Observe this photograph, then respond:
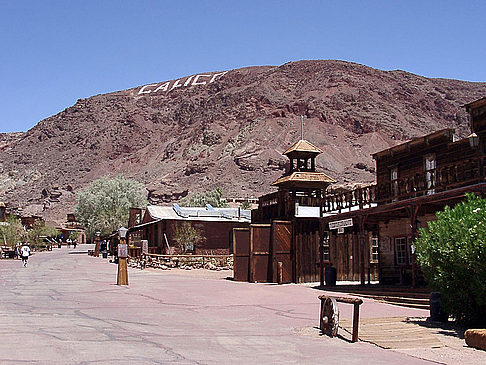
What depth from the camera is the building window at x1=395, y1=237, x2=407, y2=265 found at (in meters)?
22.6

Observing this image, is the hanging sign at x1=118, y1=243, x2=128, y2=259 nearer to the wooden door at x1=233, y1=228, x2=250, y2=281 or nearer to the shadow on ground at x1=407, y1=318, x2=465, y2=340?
the wooden door at x1=233, y1=228, x2=250, y2=281

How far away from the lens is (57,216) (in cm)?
12312

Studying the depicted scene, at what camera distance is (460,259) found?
10.5 meters

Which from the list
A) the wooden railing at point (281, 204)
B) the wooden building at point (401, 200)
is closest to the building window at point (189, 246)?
the wooden railing at point (281, 204)

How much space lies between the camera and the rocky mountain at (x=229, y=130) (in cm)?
10969

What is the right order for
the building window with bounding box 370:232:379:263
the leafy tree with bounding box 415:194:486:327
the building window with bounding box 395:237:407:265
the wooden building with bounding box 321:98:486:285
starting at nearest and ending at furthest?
the leafy tree with bounding box 415:194:486:327, the wooden building with bounding box 321:98:486:285, the building window with bounding box 395:237:407:265, the building window with bounding box 370:232:379:263

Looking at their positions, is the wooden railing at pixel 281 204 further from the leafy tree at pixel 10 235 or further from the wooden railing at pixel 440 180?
the leafy tree at pixel 10 235

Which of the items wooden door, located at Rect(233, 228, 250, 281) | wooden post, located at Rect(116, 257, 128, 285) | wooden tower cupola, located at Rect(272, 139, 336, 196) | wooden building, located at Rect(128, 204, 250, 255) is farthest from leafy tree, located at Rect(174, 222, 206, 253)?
wooden post, located at Rect(116, 257, 128, 285)

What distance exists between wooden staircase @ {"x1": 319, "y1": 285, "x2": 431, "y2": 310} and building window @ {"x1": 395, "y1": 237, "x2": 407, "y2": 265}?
345 centimetres

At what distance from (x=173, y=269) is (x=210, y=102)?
4779 inches

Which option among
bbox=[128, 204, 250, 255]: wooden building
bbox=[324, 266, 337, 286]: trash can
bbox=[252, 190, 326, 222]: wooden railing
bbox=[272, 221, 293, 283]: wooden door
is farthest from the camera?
bbox=[128, 204, 250, 255]: wooden building

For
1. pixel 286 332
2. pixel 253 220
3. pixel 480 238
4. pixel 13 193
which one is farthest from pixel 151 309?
pixel 13 193

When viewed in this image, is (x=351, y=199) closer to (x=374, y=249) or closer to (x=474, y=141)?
(x=474, y=141)

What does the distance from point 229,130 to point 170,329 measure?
11944 cm
